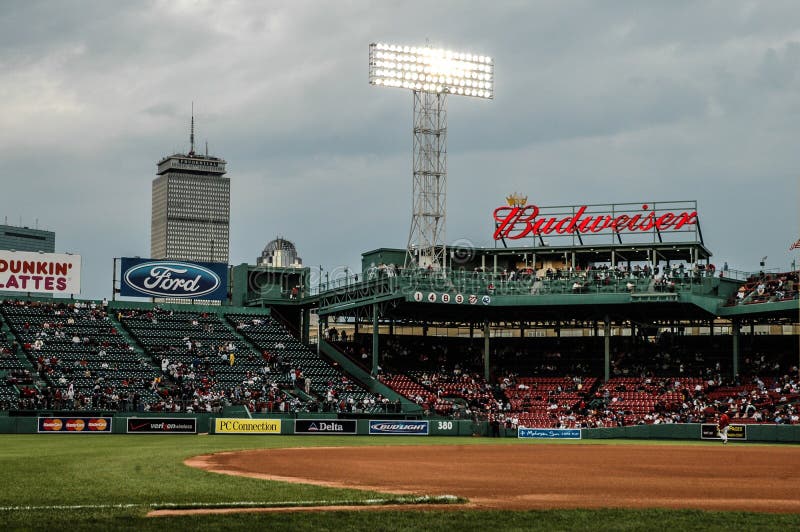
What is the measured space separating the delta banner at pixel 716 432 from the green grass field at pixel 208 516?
32966 mm

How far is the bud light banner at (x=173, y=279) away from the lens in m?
75.1

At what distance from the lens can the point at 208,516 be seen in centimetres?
1741

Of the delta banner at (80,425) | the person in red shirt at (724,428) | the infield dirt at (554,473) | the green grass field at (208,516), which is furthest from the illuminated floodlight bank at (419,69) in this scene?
the green grass field at (208,516)

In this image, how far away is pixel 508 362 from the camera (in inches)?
2953

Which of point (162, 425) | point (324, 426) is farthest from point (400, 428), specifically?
point (162, 425)

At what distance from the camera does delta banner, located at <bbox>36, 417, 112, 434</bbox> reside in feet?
170

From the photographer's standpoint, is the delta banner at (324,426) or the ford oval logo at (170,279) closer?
the delta banner at (324,426)

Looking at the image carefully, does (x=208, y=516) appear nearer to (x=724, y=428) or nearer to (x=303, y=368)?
(x=724, y=428)

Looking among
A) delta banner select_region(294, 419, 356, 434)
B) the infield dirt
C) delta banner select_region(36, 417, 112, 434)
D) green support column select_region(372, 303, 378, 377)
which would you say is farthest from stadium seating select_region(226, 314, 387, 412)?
the infield dirt

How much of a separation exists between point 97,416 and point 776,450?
1357 inches

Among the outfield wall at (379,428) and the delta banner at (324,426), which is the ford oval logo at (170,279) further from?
the delta banner at (324,426)

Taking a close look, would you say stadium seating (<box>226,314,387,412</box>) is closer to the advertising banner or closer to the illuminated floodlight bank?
the advertising banner

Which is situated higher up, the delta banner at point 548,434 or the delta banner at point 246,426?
the delta banner at point 246,426

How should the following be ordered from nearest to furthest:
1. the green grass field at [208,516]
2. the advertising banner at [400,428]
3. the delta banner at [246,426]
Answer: the green grass field at [208,516]
the delta banner at [246,426]
the advertising banner at [400,428]
